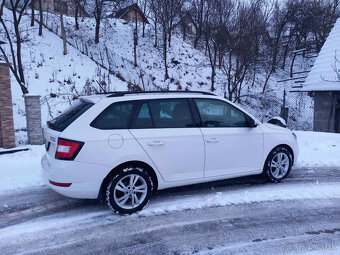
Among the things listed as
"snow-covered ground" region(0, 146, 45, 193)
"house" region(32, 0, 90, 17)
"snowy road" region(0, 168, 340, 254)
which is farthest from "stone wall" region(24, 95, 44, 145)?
"house" region(32, 0, 90, 17)

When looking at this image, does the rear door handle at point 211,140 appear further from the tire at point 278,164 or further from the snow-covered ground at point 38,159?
the tire at point 278,164

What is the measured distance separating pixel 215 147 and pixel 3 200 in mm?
3581

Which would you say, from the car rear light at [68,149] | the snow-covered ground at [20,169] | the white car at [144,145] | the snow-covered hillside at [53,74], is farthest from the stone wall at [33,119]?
the car rear light at [68,149]

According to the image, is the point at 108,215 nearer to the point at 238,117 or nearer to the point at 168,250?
the point at 168,250

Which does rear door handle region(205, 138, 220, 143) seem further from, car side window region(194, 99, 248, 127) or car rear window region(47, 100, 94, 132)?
car rear window region(47, 100, 94, 132)

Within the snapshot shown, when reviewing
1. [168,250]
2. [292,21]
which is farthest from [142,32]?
[168,250]

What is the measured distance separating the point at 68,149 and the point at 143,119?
1.12m

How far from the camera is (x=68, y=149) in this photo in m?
3.70

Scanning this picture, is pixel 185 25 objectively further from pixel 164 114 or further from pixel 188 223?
pixel 188 223

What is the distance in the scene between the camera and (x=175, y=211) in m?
4.20

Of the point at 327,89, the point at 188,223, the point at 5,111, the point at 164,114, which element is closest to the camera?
the point at 188,223

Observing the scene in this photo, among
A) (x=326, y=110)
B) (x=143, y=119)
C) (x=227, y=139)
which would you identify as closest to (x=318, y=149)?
(x=227, y=139)

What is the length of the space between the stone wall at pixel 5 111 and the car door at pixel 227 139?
5.53m

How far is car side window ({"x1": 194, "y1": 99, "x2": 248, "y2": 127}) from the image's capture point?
4.67 meters
